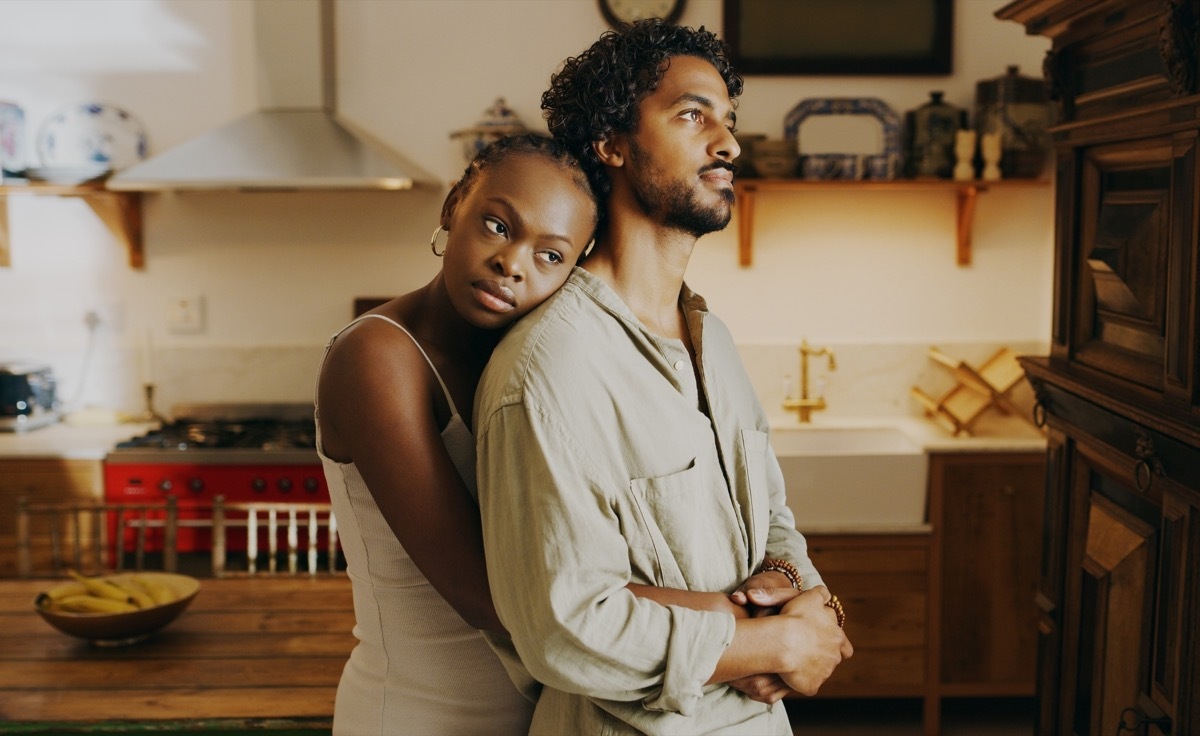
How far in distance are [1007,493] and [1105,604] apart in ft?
4.40

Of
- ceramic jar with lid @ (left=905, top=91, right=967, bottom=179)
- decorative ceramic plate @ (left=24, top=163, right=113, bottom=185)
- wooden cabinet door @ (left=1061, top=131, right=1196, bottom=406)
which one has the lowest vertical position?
wooden cabinet door @ (left=1061, top=131, right=1196, bottom=406)

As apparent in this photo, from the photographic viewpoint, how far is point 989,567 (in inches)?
131

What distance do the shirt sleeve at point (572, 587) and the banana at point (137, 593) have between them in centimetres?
105

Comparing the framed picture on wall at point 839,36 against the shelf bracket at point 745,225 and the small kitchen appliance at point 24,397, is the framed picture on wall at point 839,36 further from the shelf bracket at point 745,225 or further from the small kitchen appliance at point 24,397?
the small kitchen appliance at point 24,397

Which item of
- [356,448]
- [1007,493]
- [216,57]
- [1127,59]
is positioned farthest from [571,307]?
[216,57]

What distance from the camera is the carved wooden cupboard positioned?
5.44 ft

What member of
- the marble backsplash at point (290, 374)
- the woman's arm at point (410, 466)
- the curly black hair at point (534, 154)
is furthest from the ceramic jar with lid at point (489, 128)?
the woman's arm at point (410, 466)

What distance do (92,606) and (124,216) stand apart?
2341 millimetres

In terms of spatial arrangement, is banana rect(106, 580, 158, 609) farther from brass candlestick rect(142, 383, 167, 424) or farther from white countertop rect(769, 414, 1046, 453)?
white countertop rect(769, 414, 1046, 453)

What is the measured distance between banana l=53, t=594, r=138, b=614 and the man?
938mm

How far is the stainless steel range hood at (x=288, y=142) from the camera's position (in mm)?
3480

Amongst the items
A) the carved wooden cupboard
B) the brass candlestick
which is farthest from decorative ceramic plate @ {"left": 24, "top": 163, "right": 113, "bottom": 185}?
the carved wooden cupboard

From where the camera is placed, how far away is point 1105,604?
200cm

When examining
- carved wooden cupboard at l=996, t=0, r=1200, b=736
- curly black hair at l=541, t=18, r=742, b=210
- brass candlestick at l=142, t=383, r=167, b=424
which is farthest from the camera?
brass candlestick at l=142, t=383, r=167, b=424
